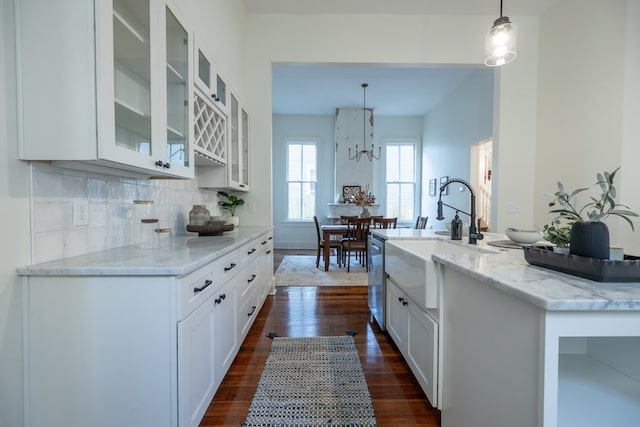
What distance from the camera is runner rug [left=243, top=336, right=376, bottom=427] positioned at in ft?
4.82

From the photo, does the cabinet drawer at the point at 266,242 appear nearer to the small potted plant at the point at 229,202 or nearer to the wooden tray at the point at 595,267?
the small potted plant at the point at 229,202

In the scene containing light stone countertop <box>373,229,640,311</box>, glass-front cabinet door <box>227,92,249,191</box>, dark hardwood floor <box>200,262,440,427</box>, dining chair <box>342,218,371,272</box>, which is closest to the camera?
light stone countertop <box>373,229,640,311</box>

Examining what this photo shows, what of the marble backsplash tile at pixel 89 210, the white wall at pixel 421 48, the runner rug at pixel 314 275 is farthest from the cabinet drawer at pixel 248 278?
the white wall at pixel 421 48

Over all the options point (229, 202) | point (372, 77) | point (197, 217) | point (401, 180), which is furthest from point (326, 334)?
point (401, 180)

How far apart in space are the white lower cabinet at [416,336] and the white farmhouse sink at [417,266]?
3.3 inches

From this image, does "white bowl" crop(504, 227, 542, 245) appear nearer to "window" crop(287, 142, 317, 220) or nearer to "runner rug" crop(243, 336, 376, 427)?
"runner rug" crop(243, 336, 376, 427)

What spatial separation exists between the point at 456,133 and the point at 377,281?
4.19 m

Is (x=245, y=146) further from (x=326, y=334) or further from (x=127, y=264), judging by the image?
(x=127, y=264)

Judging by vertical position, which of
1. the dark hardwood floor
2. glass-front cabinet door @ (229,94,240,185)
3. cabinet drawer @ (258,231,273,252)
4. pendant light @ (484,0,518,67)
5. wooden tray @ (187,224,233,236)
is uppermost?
pendant light @ (484,0,518,67)

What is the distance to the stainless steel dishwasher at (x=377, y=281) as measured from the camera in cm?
233

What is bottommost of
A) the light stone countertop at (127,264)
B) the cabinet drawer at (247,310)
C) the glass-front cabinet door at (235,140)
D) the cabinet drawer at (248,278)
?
the cabinet drawer at (247,310)

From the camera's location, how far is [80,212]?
4.43 ft

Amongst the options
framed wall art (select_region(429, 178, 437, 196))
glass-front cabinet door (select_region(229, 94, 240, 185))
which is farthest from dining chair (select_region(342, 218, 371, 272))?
framed wall art (select_region(429, 178, 437, 196))

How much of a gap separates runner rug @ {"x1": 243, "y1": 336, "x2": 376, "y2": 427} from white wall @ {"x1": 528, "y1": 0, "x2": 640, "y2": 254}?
8.51ft
